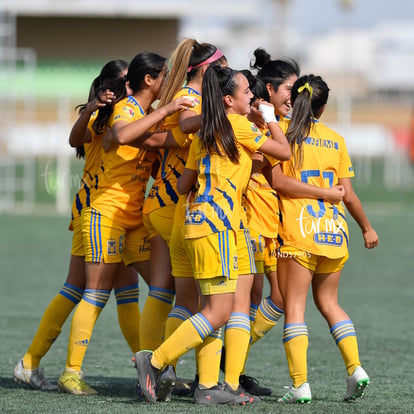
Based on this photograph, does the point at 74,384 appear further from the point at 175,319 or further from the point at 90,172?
the point at 90,172

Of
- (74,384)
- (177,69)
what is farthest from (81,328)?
(177,69)

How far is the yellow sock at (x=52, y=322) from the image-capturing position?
17.9 feet

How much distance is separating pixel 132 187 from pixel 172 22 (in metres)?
28.5

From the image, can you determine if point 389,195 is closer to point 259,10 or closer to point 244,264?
point 259,10

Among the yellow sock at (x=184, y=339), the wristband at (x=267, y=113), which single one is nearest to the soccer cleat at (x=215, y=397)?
the yellow sock at (x=184, y=339)

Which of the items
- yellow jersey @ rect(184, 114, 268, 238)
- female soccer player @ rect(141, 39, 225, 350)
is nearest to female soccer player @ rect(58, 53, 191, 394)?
female soccer player @ rect(141, 39, 225, 350)

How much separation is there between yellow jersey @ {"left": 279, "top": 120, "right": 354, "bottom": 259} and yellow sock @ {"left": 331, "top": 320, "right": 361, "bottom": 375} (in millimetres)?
392

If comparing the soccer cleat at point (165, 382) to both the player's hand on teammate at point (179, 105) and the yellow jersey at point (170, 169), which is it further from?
the player's hand on teammate at point (179, 105)

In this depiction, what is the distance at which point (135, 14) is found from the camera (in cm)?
3161

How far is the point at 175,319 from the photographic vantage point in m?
4.98

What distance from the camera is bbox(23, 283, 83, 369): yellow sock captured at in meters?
5.45

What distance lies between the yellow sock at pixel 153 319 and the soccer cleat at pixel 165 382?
1.14 ft

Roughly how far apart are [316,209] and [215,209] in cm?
61

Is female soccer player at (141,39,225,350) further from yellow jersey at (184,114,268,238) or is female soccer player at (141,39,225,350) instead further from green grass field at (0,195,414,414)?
green grass field at (0,195,414,414)
